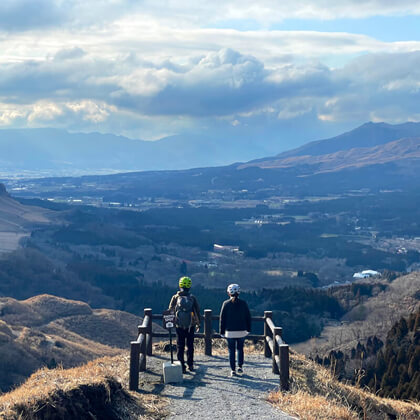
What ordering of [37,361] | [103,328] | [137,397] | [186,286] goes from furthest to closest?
[103,328], [37,361], [186,286], [137,397]

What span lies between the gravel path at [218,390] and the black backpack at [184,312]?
5.08 ft

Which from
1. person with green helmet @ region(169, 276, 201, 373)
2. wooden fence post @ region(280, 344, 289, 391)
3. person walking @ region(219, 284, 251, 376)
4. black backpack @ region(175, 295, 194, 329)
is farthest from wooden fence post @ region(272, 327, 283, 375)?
black backpack @ region(175, 295, 194, 329)

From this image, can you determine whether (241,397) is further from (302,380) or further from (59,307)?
(59,307)

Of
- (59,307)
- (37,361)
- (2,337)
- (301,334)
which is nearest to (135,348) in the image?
(37,361)

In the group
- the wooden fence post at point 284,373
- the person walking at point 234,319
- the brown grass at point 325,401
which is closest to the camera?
the brown grass at point 325,401

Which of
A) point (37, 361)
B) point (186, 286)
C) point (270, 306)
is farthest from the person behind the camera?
point (270, 306)

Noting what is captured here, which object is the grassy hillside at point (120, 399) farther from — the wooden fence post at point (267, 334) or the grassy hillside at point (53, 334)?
the grassy hillside at point (53, 334)

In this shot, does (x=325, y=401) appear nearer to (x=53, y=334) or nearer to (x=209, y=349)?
(x=209, y=349)

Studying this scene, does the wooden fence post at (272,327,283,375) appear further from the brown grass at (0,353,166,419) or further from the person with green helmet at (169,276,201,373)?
the brown grass at (0,353,166,419)

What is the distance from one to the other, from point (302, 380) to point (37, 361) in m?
41.2

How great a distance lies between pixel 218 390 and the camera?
1653cm

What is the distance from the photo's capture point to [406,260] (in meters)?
191

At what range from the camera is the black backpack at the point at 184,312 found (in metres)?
17.6

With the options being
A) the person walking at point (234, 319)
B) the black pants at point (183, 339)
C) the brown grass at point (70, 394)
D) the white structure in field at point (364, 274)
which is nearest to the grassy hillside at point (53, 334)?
Result: the black pants at point (183, 339)
